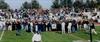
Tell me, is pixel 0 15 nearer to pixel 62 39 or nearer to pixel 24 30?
A: pixel 24 30

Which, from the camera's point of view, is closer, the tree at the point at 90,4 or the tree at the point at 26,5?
the tree at the point at 90,4

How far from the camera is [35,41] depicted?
76.6 ft

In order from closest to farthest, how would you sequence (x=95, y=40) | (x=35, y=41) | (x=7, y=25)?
(x=35, y=41), (x=95, y=40), (x=7, y=25)

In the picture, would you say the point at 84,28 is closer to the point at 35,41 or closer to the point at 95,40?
the point at 95,40

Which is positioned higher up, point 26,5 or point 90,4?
point 26,5

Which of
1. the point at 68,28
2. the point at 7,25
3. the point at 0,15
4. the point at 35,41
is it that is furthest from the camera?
the point at 0,15

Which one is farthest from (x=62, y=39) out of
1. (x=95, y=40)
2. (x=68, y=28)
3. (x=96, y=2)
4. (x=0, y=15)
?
(x=96, y=2)

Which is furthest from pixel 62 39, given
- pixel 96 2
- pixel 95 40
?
pixel 96 2

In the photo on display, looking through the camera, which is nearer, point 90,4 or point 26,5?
point 90,4

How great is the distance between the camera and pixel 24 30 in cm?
4034

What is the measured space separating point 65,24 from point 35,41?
17.3 meters

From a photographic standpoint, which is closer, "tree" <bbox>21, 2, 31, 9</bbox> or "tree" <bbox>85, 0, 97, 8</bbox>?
"tree" <bbox>85, 0, 97, 8</bbox>

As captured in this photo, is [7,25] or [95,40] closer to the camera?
[95,40]

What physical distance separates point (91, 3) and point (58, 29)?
140 ft
